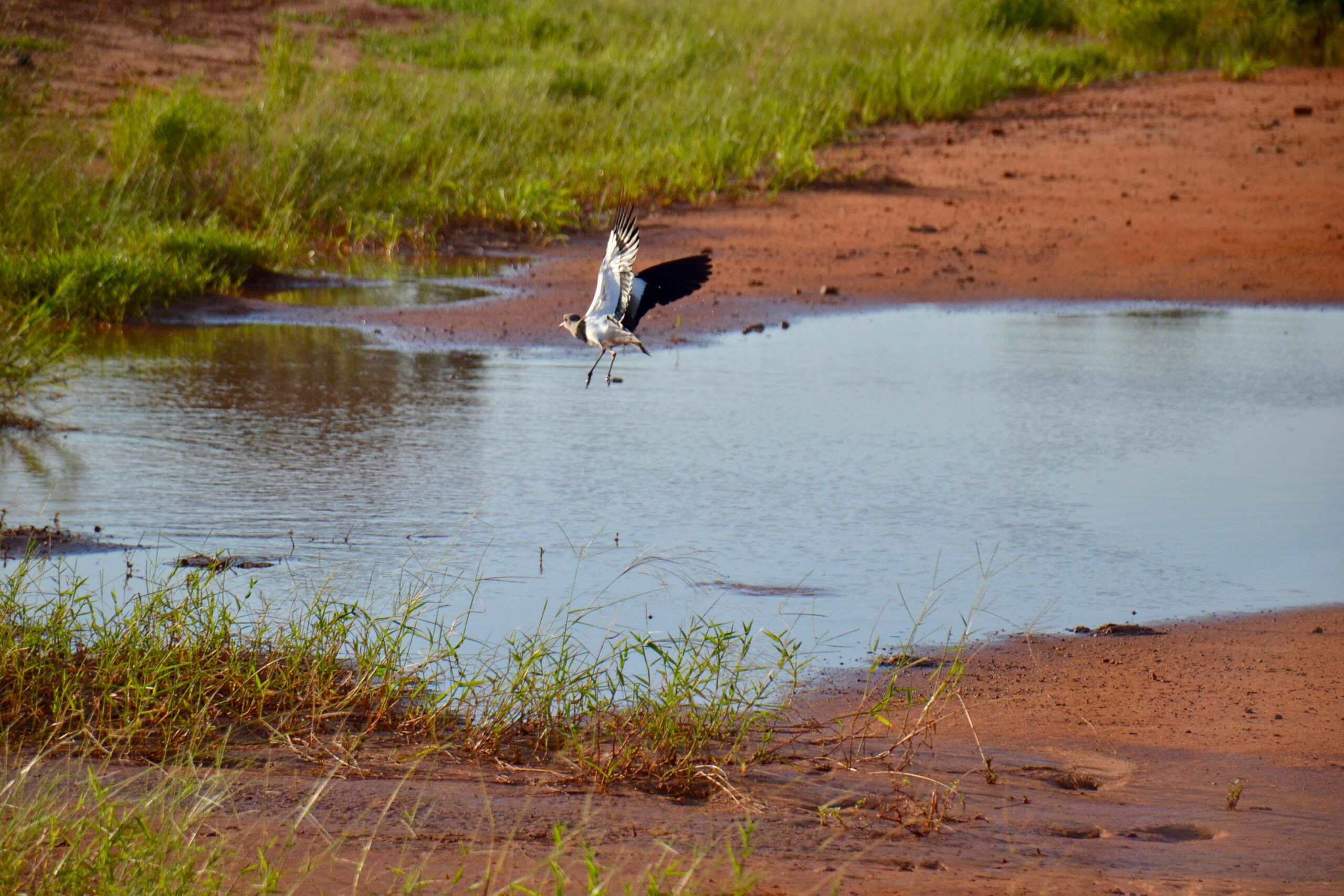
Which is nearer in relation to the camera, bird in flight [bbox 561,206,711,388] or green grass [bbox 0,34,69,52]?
bird in flight [bbox 561,206,711,388]

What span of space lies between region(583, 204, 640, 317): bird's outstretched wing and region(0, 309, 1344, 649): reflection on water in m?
0.80

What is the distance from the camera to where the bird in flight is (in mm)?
5133

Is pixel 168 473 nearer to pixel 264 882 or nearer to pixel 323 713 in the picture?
pixel 323 713

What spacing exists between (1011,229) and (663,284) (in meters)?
7.60

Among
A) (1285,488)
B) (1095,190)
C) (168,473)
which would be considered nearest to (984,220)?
(1095,190)

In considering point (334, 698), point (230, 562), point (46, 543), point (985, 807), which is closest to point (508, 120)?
point (46, 543)

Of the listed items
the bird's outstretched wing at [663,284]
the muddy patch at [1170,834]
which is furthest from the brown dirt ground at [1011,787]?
the bird's outstretched wing at [663,284]

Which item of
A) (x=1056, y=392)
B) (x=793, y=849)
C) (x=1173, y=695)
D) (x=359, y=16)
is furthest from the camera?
(x=359, y=16)

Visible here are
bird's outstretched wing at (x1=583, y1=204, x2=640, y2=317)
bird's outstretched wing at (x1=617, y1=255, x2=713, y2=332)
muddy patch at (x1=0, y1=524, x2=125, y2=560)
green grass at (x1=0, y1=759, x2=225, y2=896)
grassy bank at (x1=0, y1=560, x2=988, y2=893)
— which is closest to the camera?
green grass at (x1=0, y1=759, x2=225, y2=896)

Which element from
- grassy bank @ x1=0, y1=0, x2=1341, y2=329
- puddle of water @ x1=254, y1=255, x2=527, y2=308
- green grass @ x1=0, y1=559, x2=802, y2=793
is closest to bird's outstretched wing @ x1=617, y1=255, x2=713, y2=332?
green grass @ x1=0, y1=559, x2=802, y2=793

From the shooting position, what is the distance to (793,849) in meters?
3.12

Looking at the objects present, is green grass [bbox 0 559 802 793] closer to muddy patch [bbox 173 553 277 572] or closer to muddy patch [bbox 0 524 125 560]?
muddy patch [bbox 173 553 277 572]

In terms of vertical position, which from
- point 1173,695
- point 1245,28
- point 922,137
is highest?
point 1245,28

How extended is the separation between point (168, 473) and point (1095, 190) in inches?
383
